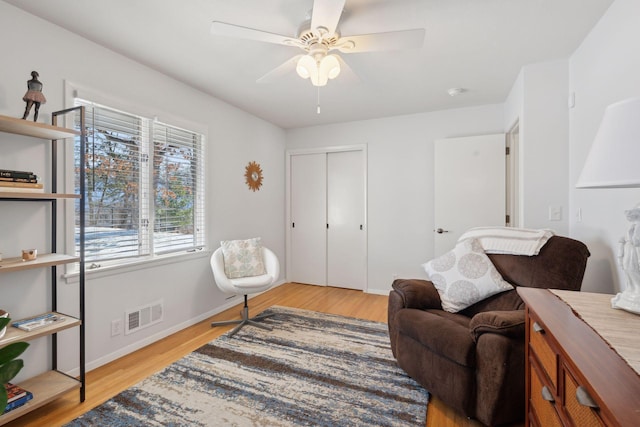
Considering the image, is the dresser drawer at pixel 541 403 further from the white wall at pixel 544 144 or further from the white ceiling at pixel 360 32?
the white ceiling at pixel 360 32

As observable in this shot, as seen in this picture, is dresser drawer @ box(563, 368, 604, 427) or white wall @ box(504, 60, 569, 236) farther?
white wall @ box(504, 60, 569, 236)

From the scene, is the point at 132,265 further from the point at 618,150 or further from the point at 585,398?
the point at 618,150

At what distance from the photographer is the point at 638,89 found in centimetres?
145

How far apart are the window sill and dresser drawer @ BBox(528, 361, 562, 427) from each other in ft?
8.89

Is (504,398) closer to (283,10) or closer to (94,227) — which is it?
(283,10)

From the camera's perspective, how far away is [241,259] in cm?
309

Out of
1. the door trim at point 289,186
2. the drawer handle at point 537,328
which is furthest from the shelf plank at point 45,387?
the door trim at point 289,186

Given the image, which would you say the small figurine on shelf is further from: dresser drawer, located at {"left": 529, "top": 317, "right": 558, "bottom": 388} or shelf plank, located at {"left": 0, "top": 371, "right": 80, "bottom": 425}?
dresser drawer, located at {"left": 529, "top": 317, "right": 558, "bottom": 388}

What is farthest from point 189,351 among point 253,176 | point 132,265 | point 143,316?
point 253,176

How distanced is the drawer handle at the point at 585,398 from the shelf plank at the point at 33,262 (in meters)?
2.33

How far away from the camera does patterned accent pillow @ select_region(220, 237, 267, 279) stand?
3.04 metres

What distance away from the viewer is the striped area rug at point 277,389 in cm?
165

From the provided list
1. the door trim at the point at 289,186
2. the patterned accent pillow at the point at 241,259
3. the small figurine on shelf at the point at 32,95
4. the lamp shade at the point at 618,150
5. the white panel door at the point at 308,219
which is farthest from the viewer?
the white panel door at the point at 308,219

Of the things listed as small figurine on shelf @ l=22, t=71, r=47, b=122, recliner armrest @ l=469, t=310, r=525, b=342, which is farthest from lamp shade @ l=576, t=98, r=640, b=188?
small figurine on shelf @ l=22, t=71, r=47, b=122
